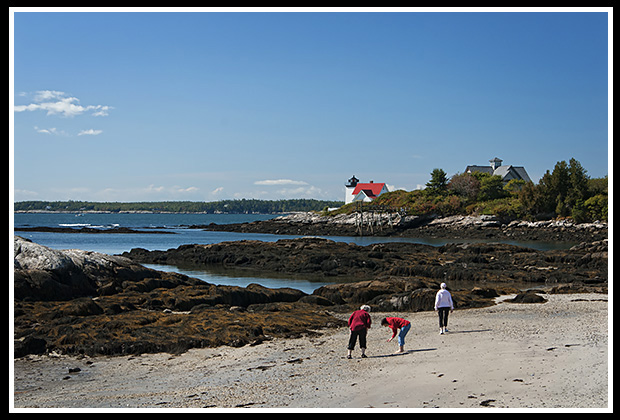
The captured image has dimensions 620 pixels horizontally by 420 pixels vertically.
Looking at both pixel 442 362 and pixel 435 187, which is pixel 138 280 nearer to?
pixel 442 362

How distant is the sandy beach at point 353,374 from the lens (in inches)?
374

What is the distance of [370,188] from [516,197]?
135 ft

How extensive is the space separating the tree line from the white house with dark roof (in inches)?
307

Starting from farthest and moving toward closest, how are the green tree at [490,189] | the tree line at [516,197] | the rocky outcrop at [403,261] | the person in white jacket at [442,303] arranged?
1. the green tree at [490,189]
2. the tree line at [516,197]
3. the rocky outcrop at [403,261]
4. the person in white jacket at [442,303]

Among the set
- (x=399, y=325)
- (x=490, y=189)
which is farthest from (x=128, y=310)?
(x=490, y=189)

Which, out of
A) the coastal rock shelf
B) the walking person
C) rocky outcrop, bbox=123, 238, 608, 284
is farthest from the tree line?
the walking person

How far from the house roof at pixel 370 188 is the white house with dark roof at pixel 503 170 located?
20504mm

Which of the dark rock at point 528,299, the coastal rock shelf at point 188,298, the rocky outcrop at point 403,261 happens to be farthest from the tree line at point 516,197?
the dark rock at point 528,299

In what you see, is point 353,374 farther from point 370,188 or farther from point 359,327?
point 370,188

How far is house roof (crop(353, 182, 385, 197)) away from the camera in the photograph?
12485 cm

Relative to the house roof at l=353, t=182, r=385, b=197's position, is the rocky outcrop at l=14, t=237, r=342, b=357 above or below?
below

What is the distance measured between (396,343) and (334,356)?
6.65 ft

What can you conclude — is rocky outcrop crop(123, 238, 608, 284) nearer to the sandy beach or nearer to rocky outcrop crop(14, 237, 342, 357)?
rocky outcrop crop(14, 237, 342, 357)

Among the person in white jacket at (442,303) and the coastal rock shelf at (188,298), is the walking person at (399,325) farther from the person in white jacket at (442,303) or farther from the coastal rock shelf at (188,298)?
the coastal rock shelf at (188,298)
